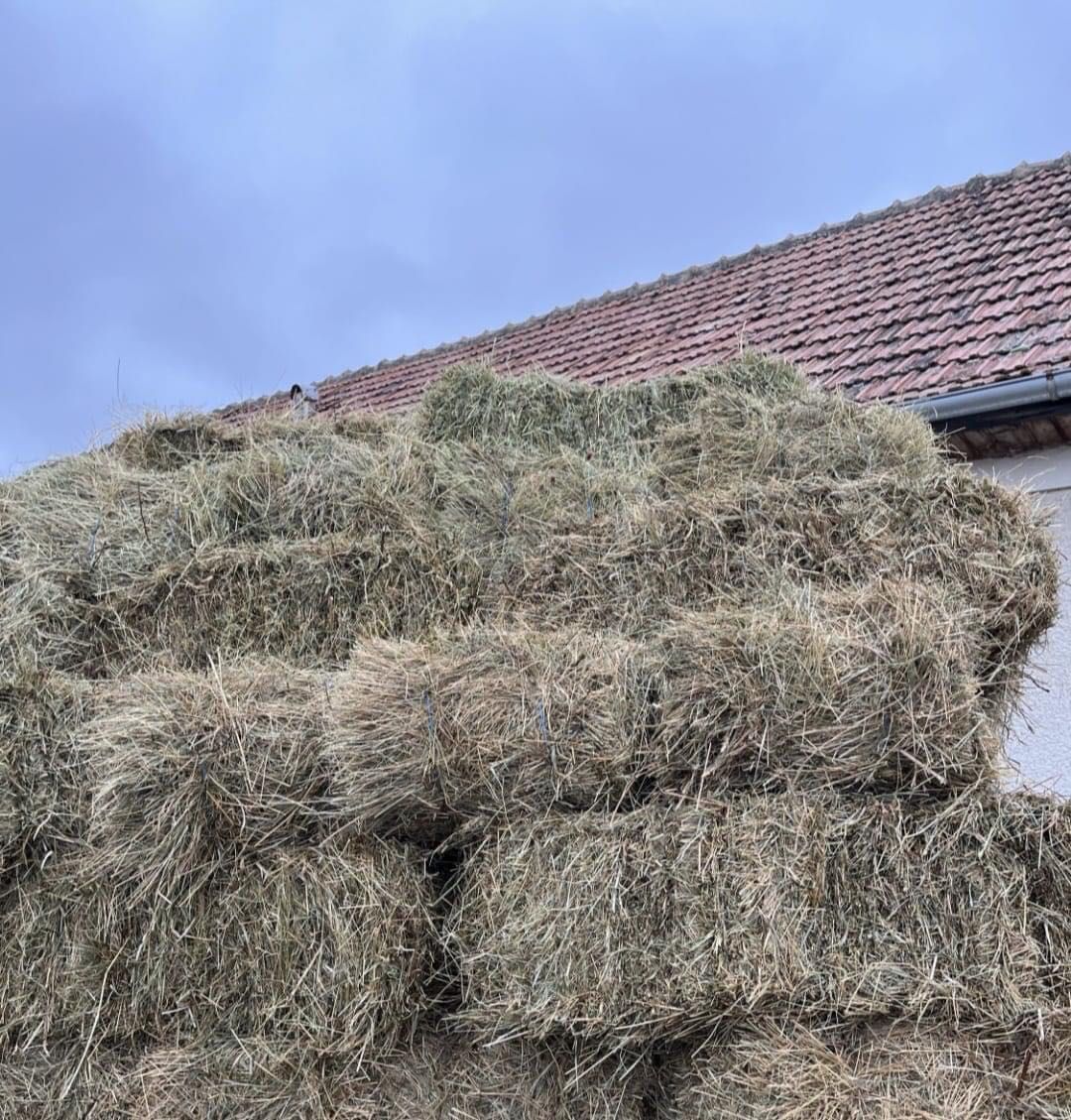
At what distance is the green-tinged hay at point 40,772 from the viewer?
2.81m

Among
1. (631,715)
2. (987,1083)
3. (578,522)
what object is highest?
(578,522)

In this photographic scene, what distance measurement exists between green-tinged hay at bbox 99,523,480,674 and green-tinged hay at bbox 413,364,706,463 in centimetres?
93

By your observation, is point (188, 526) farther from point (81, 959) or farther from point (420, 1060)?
point (420, 1060)

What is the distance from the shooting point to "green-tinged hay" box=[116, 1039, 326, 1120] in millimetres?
2463

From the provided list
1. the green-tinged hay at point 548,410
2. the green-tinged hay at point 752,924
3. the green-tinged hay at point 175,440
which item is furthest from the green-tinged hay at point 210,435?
the green-tinged hay at point 752,924

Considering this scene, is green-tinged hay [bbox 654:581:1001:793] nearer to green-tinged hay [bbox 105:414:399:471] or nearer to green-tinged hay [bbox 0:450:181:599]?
green-tinged hay [bbox 0:450:181:599]

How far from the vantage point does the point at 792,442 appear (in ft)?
10.9

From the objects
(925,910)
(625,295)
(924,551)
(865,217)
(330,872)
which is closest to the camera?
(925,910)

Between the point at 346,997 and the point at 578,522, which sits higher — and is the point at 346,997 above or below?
below

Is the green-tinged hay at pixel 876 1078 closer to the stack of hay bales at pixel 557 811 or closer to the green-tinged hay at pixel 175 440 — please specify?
the stack of hay bales at pixel 557 811

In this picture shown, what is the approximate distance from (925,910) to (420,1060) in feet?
3.68

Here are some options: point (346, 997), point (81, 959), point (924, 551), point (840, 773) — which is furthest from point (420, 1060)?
point (924, 551)

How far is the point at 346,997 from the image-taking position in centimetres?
246

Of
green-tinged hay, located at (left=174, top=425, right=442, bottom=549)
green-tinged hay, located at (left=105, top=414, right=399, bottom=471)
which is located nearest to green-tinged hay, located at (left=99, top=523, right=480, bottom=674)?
green-tinged hay, located at (left=174, top=425, right=442, bottom=549)
